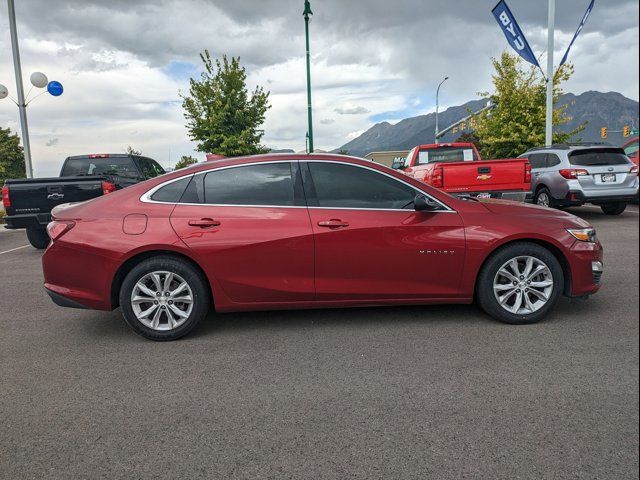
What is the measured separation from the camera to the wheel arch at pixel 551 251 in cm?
457

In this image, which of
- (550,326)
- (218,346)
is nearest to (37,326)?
(218,346)

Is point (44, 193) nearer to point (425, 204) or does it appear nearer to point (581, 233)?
point (425, 204)

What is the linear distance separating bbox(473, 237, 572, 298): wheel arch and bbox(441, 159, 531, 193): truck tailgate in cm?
521

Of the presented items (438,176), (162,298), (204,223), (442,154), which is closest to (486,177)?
(438,176)

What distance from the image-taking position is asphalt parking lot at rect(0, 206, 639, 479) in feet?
8.41

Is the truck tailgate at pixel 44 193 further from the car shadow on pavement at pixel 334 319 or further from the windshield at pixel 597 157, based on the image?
the windshield at pixel 597 157

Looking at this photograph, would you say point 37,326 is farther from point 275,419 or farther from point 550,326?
point 550,326

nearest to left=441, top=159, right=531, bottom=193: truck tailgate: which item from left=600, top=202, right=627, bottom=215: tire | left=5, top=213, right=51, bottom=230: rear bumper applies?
left=600, top=202, right=627, bottom=215: tire

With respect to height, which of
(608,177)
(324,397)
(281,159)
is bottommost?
(324,397)

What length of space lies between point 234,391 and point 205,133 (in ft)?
82.7

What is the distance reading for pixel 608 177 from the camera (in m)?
10.9

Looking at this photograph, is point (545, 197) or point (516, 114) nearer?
point (545, 197)

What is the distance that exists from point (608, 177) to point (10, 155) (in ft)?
Answer: 162

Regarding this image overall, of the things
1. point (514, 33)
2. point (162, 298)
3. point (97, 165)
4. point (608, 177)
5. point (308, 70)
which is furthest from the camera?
point (308, 70)
